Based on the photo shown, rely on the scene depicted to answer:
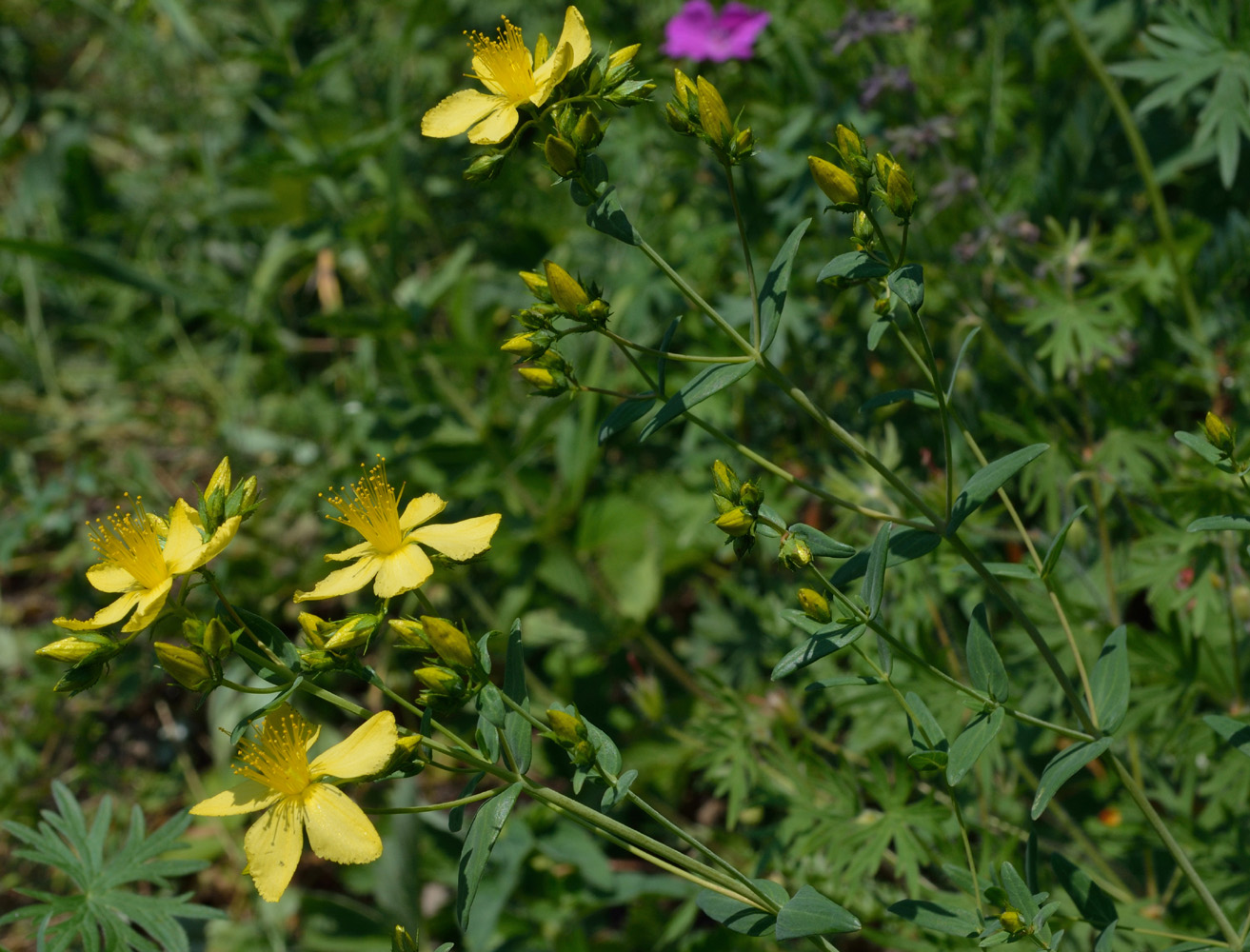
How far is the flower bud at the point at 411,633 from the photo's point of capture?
3.98ft

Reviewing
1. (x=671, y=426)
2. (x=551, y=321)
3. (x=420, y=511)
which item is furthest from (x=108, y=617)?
A: (x=671, y=426)

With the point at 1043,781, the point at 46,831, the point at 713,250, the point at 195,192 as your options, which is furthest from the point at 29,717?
the point at 1043,781

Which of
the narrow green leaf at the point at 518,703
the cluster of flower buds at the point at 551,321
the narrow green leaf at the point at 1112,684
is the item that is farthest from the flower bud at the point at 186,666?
the narrow green leaf at the point at 1112,684

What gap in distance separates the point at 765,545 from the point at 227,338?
2472 mm

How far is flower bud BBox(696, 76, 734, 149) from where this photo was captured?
127 centimetres

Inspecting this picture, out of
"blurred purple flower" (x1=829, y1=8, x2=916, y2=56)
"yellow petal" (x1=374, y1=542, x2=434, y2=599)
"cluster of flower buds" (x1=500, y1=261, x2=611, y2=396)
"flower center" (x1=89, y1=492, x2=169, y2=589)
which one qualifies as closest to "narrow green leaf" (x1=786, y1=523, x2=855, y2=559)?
"cluster of flower buds" (x1=500, y1=261, x2=611, y2=396)

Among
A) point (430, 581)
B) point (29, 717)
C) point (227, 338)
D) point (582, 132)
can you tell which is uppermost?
point (582, 132)

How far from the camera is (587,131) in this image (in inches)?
49.4

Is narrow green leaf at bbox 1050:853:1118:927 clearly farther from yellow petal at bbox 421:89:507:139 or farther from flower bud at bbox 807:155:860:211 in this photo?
yellow petal at bbox 421:89:507:139

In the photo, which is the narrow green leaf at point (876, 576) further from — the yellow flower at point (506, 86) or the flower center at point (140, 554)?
the flower center at point (140, 554)

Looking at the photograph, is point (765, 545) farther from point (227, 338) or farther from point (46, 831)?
point (227, 338)

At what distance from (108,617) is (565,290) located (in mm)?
686

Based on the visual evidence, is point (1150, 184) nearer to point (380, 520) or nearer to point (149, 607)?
point (380, 520)

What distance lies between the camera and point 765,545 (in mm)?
2609
